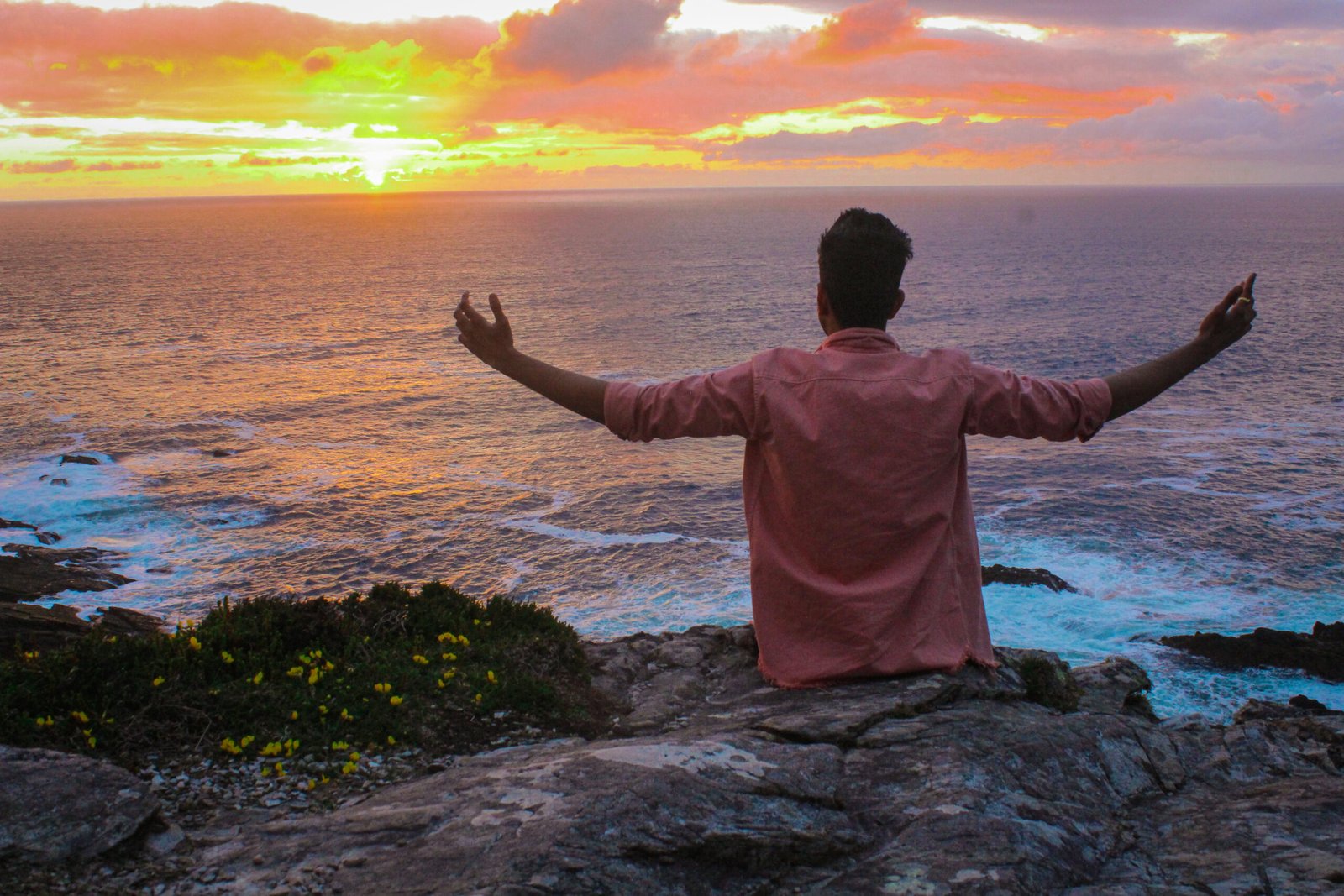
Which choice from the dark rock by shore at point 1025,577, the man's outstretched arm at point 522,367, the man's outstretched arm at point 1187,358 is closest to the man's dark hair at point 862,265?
the man's outstretched arm at point 1187,358

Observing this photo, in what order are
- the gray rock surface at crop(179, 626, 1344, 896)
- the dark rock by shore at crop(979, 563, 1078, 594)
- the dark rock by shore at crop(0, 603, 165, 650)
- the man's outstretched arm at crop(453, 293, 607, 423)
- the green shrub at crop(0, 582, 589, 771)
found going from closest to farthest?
the gray rock surface at crop(179, 626, 1344, 896) → the man's outstretched arm at crop(453, 293, 607, 423) → the green shrub at crop(0, 582, 589, 771) → the dark rock by shore at crop(0, 603, 165, 650) → the dark rock by shore at crop(979, 563, 1078, 594)

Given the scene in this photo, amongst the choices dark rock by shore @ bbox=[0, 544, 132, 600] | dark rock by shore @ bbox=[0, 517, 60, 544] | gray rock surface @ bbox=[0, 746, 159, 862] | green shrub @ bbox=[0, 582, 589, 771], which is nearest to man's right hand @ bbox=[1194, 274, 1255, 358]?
green shrub @ bbox=[0, 582, 589, 771]

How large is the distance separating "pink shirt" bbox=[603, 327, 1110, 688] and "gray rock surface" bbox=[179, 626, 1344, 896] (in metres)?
0.53

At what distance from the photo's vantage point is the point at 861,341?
170 inches

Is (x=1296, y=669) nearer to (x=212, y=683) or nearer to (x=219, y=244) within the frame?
(x=212, y=683)

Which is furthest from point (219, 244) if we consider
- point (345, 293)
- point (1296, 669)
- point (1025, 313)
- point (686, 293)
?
point (1296, 669)

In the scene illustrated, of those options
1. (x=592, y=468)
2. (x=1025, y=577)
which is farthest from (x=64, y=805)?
(x=592, y=468)

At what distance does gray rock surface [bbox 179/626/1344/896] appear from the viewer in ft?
12.1

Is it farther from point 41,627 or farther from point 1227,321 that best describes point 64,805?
point 41,627

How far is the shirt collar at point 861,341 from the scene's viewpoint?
14.1 feet

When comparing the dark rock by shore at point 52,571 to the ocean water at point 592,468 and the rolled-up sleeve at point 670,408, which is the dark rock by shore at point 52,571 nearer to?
the ocean water at point 592,468

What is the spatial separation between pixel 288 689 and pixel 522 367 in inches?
148

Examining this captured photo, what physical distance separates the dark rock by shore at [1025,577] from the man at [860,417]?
23.0 m

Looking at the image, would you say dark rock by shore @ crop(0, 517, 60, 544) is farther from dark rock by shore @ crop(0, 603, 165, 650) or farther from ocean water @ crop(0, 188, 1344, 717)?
dark rock by shore @ crop(0, 603, 165, 650)
